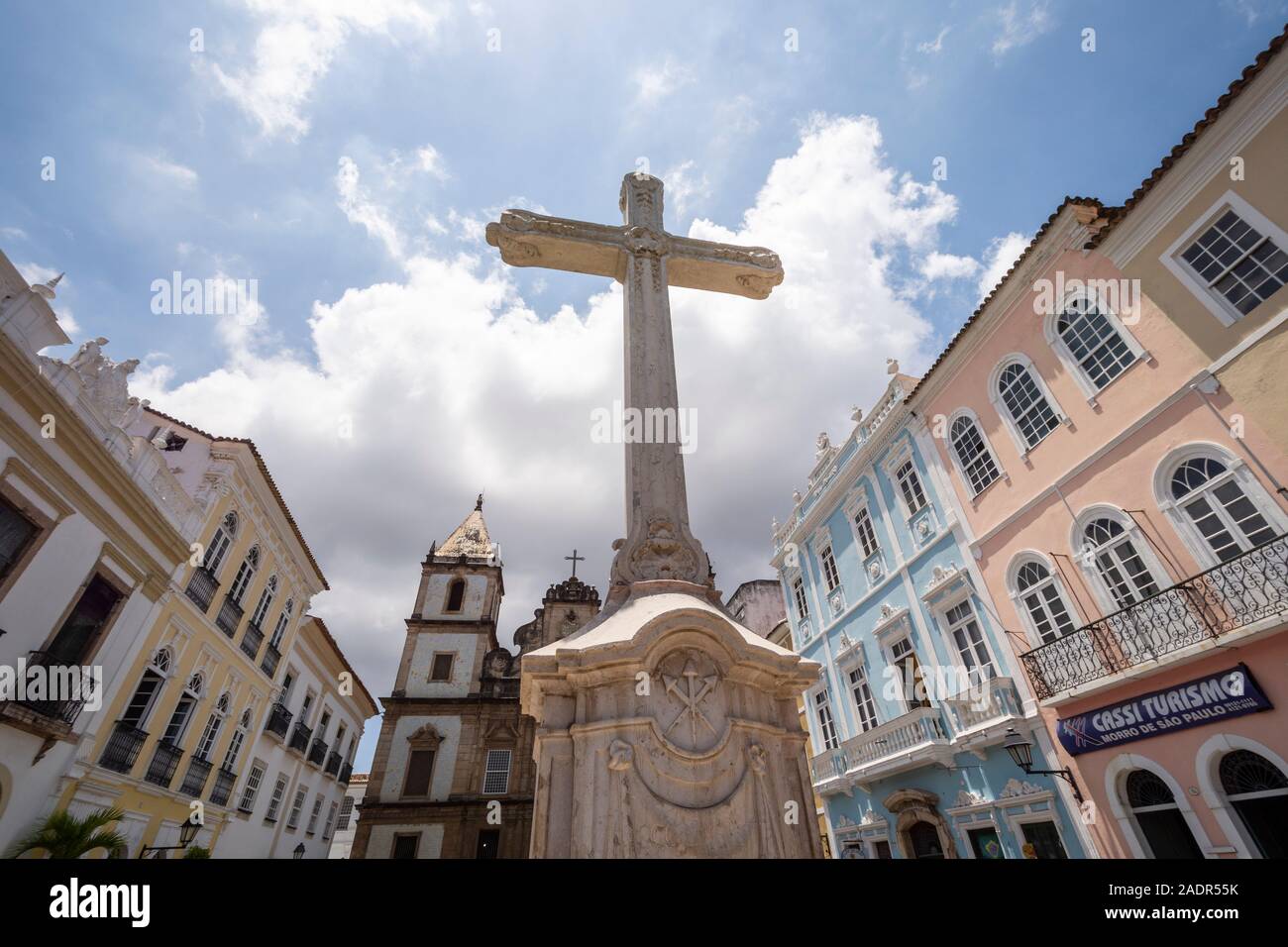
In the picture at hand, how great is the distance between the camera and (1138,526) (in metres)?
8.77

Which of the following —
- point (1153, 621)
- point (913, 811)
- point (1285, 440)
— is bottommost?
point (913, 811)

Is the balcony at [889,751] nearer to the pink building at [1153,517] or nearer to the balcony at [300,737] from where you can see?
the pink building at [1153,517]

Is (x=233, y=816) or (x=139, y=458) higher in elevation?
(x=139, y=458)

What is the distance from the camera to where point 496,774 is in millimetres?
25859

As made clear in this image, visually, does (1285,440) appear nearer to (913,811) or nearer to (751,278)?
(751,278)

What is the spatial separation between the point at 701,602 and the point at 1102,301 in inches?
378

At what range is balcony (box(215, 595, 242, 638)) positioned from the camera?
14172mm

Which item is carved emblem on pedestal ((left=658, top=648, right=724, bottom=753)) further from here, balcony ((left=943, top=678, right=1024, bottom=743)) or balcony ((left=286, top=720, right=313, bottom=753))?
balcony ((left=286, top=720, right=313, bottom=753))

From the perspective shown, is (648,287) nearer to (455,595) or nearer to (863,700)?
(863,700)

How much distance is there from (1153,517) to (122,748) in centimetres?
1773

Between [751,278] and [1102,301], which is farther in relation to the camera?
[1102,301]

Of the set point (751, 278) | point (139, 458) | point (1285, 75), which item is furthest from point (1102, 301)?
point (139, 458)

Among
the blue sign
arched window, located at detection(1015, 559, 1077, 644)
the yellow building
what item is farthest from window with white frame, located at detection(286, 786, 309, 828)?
arched window, located at detection(1015, 559, 1077, 644)

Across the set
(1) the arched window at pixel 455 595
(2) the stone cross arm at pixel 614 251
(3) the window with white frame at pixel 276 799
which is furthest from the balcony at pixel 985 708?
(1) the arched window at pixel 455 595
